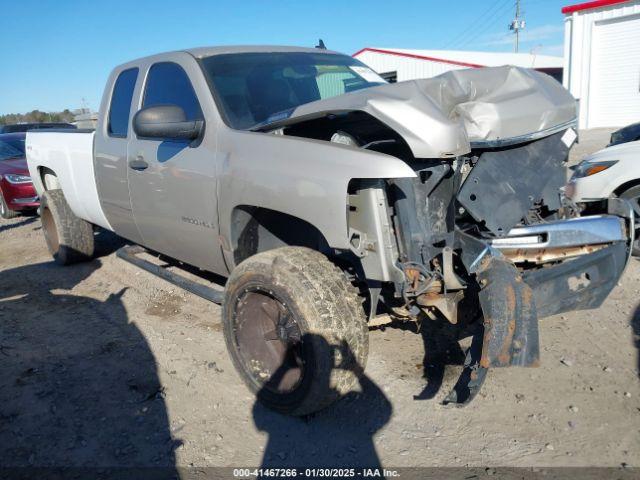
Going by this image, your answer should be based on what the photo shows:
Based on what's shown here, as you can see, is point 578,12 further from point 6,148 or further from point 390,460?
point 390,460

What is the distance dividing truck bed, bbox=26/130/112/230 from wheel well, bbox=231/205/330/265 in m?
2.24

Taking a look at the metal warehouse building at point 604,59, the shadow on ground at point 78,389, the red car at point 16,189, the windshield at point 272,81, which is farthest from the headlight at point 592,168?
the metal warehouse building at point 604,59

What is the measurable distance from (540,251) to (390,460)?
1565 mm

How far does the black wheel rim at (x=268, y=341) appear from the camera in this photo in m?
2.89

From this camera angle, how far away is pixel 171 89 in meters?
3.85

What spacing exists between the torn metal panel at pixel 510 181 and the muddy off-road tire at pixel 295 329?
0.88 metres

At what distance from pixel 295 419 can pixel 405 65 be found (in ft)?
81.6

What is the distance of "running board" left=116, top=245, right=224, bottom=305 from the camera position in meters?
3.75

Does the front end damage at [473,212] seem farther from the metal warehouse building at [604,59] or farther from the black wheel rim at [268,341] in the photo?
the metal warehouse building at [604,59]

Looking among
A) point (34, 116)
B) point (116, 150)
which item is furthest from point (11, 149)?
point (34, 116)

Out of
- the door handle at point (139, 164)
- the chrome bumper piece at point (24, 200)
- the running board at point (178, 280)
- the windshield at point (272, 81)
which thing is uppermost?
the windshield at point (272, 81)

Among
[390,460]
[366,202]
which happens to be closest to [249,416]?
[390,460]

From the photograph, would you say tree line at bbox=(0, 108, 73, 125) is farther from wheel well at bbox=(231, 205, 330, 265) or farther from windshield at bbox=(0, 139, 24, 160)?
Result: wheel well at bbox=(231, 205, 330, 265)

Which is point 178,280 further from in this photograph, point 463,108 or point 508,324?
point 508,324
